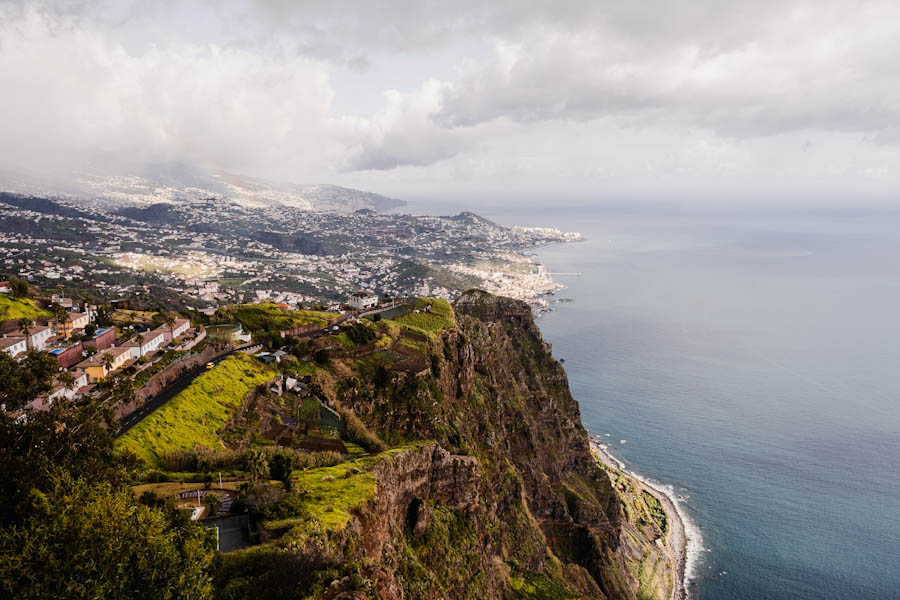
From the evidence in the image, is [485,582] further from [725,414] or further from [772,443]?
[725,414]

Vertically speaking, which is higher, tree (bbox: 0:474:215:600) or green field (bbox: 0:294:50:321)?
tree (bbox: 0:474:215:600)

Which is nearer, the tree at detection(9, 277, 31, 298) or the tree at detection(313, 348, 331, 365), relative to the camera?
the tree at detection(313, 348, 331, 365)

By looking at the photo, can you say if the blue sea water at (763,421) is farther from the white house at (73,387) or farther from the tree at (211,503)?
the white house at (73,387)

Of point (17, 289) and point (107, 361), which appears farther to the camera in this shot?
point (17, 289)

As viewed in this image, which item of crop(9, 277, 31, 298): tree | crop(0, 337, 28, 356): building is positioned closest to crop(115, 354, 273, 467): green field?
crop(0, 337, 28, 356): building

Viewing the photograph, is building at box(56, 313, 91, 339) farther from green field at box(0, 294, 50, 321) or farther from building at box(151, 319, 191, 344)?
building at box(151, 319, 191, 344)

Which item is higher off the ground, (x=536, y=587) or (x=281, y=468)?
(x=281, y=468)

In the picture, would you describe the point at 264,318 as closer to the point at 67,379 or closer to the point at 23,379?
the point at 67,379

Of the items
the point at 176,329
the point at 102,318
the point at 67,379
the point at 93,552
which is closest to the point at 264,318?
the point at 176,329
